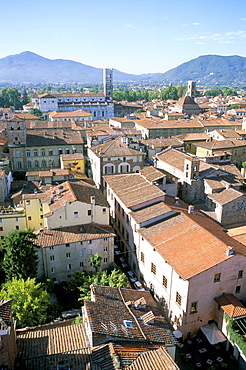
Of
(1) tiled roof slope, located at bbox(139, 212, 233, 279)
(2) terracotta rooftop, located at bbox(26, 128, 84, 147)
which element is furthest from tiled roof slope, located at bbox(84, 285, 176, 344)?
(2) terracotta rooftop, located at bbox(26, 128, 84, 147)

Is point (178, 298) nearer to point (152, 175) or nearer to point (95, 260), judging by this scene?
point (95, 260)

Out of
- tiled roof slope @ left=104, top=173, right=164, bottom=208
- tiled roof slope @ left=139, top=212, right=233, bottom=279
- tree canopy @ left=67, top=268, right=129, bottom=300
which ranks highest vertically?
tiled roof slope @ left=104, top=173, right=164, bottom=208

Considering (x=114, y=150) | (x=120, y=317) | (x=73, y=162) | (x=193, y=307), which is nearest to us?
(x=120, y=317)

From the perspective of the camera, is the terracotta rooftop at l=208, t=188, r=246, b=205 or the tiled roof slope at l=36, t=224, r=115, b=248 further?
the terracotta rooftop at l=208, t=188, r=246, b=205

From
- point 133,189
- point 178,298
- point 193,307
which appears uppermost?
point 133,189

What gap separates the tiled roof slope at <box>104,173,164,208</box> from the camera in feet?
146

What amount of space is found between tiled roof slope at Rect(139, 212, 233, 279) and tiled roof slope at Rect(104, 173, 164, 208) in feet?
17.7

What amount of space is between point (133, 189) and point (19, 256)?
1960 centimetres

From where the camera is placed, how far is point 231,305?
103 feet

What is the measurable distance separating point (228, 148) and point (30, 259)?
56911 mm

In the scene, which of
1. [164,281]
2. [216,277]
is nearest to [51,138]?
[164,281]

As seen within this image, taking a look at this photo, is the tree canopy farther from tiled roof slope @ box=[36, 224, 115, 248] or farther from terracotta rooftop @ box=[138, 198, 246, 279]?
→ terracotta rooftop @ box=[138, 198, 246, 279]

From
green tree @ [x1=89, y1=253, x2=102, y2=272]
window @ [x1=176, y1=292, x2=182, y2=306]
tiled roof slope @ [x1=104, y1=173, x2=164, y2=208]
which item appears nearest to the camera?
window @ [x1=176, y1=292, x2=182, y2=306]

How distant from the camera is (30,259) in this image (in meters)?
36.9
